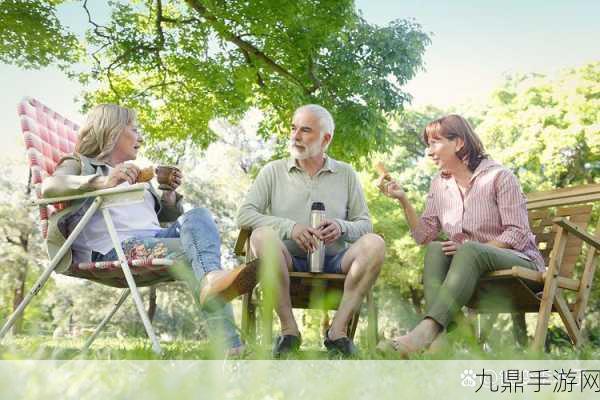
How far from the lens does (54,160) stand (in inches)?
128

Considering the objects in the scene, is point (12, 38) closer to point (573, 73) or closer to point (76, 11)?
point (76, 11)

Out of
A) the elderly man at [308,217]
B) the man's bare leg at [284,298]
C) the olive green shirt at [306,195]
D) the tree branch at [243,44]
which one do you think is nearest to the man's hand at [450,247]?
the elderly man at [308,217]

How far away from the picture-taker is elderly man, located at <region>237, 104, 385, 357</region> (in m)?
2.83

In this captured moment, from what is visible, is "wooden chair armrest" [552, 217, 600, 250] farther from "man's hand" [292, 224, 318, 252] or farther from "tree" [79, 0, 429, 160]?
"tree" [79, 0, 429, 160]

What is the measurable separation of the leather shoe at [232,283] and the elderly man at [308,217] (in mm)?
465

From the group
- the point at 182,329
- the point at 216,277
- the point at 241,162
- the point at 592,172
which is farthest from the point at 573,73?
the point at 182,329

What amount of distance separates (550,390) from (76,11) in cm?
1069

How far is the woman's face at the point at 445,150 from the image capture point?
10.8ft

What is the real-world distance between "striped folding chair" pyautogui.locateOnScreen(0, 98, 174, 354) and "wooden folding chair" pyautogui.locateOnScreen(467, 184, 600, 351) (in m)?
1.36

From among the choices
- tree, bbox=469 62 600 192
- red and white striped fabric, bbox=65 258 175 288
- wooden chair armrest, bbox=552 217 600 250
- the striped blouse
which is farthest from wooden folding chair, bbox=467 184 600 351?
tree, bbox=469 62 600 192

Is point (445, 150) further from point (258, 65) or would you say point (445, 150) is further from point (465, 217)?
point (258, 65)

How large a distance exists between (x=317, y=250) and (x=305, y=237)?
0.28ft

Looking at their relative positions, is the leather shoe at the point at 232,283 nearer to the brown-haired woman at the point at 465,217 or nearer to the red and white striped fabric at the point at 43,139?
the brown-haired woman at the point at 465,217

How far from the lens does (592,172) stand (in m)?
15.1
